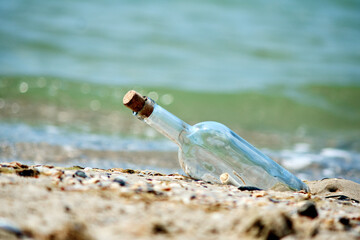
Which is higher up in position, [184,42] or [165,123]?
[184,42]

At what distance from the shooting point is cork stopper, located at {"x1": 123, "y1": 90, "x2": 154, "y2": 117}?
2299mm

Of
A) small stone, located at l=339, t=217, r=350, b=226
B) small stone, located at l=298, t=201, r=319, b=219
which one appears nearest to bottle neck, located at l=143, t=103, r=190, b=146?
small stone, located at l=298, t=201, r=319, b=219

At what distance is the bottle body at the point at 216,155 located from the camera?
2426 millimetres

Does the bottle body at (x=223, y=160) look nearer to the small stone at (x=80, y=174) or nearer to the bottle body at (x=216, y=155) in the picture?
the bottle body at (x=216, y=155)

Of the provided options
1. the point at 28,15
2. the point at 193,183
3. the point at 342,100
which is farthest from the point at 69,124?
the point at 28,15

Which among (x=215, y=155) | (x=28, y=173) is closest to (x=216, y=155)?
(x=215, y=155)

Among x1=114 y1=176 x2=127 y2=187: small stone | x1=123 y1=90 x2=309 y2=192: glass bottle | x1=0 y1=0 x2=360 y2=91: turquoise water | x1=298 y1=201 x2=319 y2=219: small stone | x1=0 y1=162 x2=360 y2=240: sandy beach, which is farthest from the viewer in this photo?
x1=0 y1=0 x2=360 y2=91: turquoise water

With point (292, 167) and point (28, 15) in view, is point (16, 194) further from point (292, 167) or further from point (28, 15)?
point (28, 15)

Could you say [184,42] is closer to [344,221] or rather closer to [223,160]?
[223,160]

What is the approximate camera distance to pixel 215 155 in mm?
2439

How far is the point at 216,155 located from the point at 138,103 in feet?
1.65

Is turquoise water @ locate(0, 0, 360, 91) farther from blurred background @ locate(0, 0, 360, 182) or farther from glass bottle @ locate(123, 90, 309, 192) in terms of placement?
glass bottle @ locate(123, 90, 309, 192)

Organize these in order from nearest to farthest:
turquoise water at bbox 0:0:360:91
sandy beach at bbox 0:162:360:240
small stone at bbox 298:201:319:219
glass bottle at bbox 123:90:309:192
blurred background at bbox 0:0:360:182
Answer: sandy beach at bbox 0:162:360:240, small stone at bbox 298:201:319:219, glass bottle at bbox 123:90:309:192, blurred background at bbox 0:0:360:182, turquoise water at bbox 0:0:360:91

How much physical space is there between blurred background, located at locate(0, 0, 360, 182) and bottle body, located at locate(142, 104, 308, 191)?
173 centimetres
